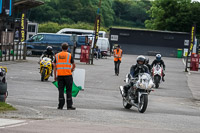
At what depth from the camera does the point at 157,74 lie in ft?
84.5

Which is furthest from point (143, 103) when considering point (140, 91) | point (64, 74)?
point (64, 74)

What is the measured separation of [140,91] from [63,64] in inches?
90.7

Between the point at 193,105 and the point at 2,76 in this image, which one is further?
the point at 193,105

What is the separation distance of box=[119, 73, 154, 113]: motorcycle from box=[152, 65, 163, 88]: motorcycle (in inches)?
416

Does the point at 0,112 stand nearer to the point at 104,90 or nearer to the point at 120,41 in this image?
the point at 104,90

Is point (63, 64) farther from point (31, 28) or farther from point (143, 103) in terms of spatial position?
point (31, 28)

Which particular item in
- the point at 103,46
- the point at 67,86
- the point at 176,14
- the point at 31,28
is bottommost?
the point at 103,46

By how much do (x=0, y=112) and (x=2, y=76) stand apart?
1462 mm

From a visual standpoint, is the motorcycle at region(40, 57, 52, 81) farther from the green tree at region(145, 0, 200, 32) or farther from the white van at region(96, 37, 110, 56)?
the green tree at region(145, 0, 200, 32)

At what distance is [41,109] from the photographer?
12914 mm

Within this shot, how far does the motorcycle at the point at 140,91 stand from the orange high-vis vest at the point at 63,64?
6.60 feet

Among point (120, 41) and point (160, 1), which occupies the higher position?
point (160, 1)

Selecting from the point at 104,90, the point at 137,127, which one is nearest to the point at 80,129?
the point at 137,127

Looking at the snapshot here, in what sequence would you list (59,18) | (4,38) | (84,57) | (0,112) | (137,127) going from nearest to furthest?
(137,127) → (0,112) → (4,38) → (84,57) → (59,18)
